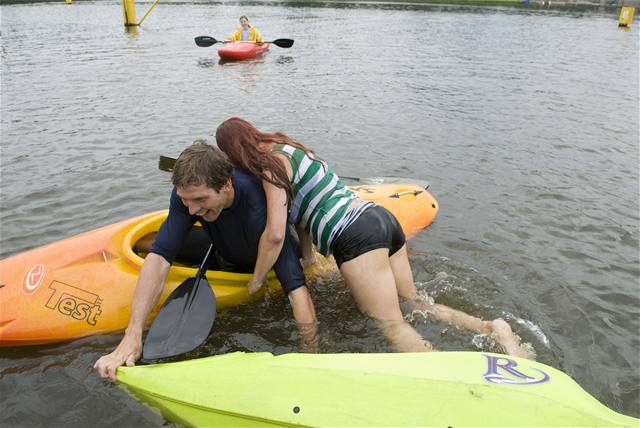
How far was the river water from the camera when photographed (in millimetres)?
3697

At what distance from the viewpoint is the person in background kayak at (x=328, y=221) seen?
3086 millimetres

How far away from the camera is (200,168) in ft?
9.29

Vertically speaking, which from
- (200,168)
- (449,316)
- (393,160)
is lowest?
(393,160)

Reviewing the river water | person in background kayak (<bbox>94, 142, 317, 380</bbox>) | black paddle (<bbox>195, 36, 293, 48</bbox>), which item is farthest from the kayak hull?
person in background kayak (<bbox>94, 142, 317, 380</bbox>)

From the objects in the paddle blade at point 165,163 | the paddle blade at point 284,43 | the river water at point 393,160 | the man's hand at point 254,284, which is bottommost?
the river water at point 393,160

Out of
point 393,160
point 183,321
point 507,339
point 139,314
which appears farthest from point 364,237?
point 393,160

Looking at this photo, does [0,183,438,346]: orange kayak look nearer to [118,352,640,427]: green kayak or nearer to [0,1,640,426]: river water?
[0,1,640,426]: river water

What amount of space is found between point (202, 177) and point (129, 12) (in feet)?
68.0

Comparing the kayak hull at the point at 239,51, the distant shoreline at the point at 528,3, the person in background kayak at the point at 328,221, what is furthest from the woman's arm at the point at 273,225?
the distant shoreline at the point at 528,3

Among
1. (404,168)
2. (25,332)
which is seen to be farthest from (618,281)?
(25,332)

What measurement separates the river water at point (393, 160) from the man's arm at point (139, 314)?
32 centimetres

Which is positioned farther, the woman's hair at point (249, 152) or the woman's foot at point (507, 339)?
the woman's foot at point (507, 339)

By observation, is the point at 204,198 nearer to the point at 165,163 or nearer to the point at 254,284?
the point at 254,284

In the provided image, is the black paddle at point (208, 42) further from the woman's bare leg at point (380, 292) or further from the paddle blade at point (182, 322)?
the woman's bare leg at point (380, 292)
